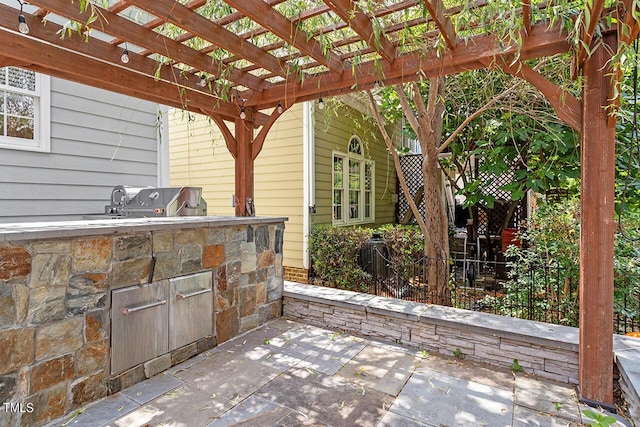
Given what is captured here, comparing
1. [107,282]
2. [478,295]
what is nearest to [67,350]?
[107,282]

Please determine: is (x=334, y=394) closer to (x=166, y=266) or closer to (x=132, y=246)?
(x=166, y=266)

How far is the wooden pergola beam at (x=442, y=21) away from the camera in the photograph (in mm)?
1971

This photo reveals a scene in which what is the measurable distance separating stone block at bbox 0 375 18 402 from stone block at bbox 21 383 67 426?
0.10 metres

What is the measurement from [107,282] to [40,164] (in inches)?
94.2

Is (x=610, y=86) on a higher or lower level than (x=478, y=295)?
Result: higher

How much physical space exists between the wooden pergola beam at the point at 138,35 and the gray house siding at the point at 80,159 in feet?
7.61

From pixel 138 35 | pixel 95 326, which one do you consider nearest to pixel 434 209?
pixel 138 35

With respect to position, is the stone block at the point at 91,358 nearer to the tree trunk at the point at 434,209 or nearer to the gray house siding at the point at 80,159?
the gray house siding at the point at 80,159

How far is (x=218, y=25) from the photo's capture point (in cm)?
231

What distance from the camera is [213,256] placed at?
10.5 feet

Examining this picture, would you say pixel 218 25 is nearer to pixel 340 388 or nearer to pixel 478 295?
pixel 340 388

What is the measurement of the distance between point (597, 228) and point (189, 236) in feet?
9.91

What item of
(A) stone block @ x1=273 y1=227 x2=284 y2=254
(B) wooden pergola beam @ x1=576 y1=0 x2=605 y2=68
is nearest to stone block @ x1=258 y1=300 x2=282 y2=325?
(A) stone block @ x1=273 y1=227 x2=284 y2=254

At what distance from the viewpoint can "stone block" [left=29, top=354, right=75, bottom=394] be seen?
2.01m
